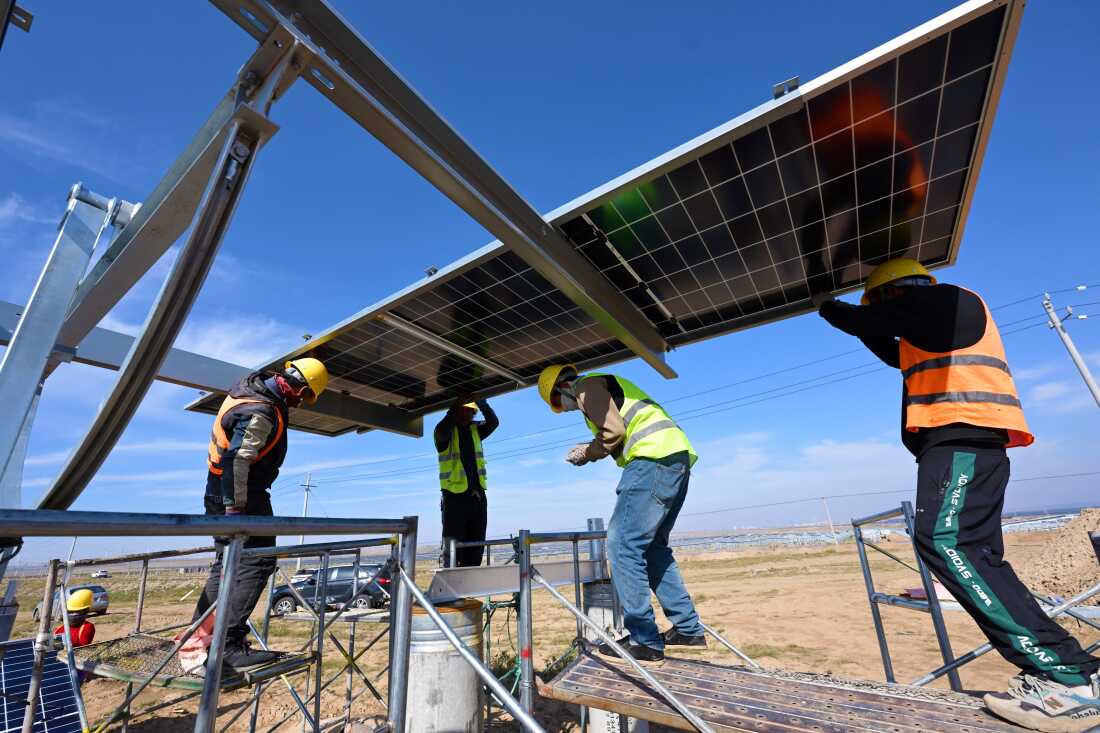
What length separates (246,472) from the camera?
12.6 feet

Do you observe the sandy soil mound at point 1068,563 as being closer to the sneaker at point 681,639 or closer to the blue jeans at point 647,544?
the sneaker at point 681,639

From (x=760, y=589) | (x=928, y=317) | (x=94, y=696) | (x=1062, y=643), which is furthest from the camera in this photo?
(x=760, y=589)

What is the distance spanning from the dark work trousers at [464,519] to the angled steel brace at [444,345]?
1705 mm

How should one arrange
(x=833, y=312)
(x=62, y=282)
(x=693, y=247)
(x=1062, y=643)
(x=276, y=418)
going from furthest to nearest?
1. (x=693, y=247)
2. (x=276, y=418)
3. (x=833, y=312)
4. (x=62, y=282)
5. (x=1062, y=643)

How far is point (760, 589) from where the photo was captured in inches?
716

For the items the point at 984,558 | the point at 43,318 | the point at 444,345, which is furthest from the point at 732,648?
the point at 43,318

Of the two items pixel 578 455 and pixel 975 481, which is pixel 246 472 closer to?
pixel 578 455

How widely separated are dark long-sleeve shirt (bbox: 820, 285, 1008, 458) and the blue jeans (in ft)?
4.88

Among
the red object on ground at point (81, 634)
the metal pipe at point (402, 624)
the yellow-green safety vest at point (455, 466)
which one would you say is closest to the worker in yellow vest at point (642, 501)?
the metal pipe at point (402, 624)

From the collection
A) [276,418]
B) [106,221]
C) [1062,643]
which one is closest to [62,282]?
[106,221]

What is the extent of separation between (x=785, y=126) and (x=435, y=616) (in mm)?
3738

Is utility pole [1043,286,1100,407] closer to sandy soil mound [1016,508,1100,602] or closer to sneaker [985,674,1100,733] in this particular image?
sandy soil mound [1016,508,1100,602]

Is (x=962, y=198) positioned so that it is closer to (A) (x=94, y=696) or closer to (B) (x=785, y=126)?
(B) (x=785, y=126)

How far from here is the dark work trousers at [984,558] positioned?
2.17 m
